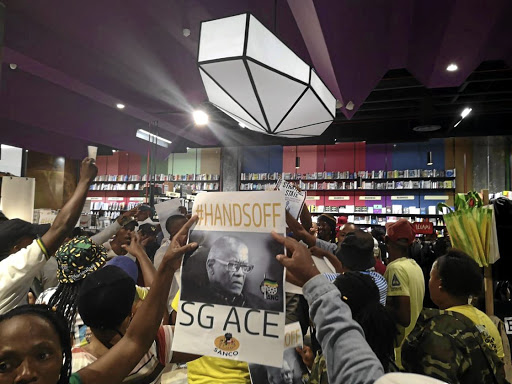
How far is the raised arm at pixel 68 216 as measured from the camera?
4.74ft

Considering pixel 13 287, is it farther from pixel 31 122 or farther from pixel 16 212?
pixel 16 212

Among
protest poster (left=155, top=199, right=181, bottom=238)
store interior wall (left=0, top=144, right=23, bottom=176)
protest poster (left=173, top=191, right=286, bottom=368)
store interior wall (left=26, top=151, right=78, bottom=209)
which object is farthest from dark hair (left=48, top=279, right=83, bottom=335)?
store interior wall (left=26, top=151, right=78, bottom=209)

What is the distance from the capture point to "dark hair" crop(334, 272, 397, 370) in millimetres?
1377

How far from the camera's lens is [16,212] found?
301 inches

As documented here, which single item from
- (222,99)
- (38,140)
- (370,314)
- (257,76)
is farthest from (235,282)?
(38,140)

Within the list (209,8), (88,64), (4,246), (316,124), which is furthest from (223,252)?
(88,64)

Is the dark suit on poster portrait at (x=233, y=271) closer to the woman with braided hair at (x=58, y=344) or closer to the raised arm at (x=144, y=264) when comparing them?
the woman with braided hair at (x=58, y=344)

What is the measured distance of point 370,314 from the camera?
1.40 metres

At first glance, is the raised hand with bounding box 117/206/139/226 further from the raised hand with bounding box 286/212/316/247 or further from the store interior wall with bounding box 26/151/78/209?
the store interior wall with bounding box 26/151/78/209

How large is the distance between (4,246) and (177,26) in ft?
10.3

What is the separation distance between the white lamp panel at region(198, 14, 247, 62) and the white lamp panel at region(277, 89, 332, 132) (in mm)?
585

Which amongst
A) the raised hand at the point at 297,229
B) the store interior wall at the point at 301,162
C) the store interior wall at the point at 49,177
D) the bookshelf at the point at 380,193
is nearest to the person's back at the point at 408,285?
the raised hand at the point at 297,229

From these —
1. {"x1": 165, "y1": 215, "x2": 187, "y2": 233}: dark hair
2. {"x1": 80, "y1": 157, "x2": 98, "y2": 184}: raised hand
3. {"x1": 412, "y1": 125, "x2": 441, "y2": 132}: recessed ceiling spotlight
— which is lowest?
{"x1": 165, "y1": 215, "x2": 187, "y2": 233}: dark hair

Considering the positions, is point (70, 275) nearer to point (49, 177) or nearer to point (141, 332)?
point (141, 332)
